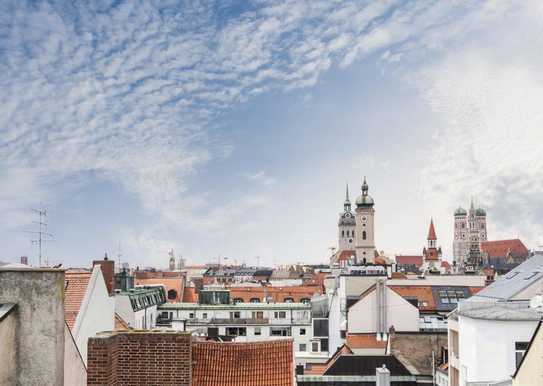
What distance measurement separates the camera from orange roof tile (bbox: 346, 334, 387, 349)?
134 ft

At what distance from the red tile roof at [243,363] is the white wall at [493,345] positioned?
29.3 feet

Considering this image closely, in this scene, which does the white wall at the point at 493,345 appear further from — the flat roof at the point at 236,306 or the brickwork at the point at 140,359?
the flat roof at the point at 236,306

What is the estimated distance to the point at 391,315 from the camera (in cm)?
4347

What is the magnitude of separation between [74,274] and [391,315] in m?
28.7

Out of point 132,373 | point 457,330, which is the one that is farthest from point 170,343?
point 457,330

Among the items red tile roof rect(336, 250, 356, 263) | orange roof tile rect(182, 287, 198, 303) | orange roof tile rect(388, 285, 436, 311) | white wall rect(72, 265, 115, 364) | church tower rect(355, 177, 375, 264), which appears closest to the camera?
white wall rect(72, 265, 115, 364)

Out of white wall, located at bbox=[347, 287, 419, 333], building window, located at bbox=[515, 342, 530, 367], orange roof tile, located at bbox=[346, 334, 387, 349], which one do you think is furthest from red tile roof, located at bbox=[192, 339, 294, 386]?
white wall, located at bbox=[347, 287, 419, 333]

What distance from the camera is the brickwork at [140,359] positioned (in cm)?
1059

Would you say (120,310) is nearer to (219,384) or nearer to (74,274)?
(74,274)

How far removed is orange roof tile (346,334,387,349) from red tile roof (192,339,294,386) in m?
27.0

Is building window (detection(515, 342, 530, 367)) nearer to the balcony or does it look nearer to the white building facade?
the white building facade

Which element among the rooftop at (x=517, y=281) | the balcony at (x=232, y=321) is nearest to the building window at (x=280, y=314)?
the balcony at (x=232, y=321)

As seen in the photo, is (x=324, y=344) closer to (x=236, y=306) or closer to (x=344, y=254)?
(x=236, y=306)

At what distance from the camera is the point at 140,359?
1138 cm
